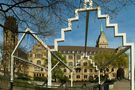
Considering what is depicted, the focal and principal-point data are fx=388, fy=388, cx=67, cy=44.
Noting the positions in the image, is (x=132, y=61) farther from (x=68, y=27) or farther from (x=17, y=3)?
(x=17, y=3)

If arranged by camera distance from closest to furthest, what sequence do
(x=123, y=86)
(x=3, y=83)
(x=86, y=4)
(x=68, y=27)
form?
(x=3, y=83), (x=86, y=4), (x=68, y=27), (x=123, y=86)

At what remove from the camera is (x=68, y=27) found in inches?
474

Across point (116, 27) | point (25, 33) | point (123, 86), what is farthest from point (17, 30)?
point (123, 86)

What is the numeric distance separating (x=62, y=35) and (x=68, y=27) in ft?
1.53

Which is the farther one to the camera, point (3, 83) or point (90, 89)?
point (90, 89)

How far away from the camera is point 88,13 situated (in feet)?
37.6

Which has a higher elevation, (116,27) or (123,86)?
(116,27)

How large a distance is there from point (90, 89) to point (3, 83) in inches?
108

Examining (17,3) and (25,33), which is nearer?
(17,3)

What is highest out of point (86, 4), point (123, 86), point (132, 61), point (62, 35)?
point (86, 4)

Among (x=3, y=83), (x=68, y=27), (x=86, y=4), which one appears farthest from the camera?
(x=68, y=27)

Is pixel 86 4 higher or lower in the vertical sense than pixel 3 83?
higher

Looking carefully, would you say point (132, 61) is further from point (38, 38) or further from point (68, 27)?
point (38, 38)

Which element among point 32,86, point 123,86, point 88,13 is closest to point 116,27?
point 88,13
